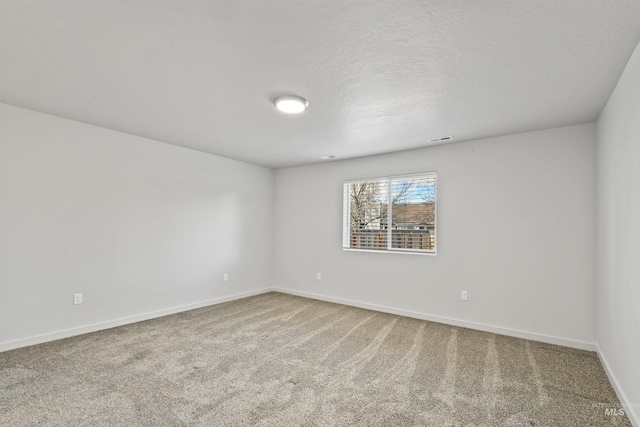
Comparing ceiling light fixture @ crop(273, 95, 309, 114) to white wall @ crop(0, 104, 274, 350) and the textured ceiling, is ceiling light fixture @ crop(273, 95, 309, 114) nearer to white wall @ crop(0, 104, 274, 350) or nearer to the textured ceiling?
the textured ceiling

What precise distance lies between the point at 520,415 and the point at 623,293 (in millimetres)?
1154

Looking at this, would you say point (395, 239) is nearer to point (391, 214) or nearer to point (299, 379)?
point (391, 214)

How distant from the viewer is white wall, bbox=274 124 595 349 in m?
3.30

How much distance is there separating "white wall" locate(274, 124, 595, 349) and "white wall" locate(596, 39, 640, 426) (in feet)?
0.96

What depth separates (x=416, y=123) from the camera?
11.0ft

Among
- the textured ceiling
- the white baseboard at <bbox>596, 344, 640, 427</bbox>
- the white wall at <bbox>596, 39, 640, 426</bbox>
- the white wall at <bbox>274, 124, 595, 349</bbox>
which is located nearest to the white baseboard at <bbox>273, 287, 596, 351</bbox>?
the white wall at <bbox>274, 124, 595, 349</bbox>

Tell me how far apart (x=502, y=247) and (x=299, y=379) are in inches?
113

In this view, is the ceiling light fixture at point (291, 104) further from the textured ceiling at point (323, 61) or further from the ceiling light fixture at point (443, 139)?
the ceiling light fixture at point (443, 139)

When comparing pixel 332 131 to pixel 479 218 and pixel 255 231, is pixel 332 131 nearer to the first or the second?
pixel 479 218

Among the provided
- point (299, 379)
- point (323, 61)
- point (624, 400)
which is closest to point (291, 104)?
point (323, 61)

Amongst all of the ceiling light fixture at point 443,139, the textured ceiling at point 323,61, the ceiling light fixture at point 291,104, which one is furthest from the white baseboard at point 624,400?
the ceiling light fixture at point 291,104

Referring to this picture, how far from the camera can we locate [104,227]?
12.2ft

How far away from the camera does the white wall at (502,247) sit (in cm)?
330

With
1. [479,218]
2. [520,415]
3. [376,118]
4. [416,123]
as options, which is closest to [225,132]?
[376,118]
